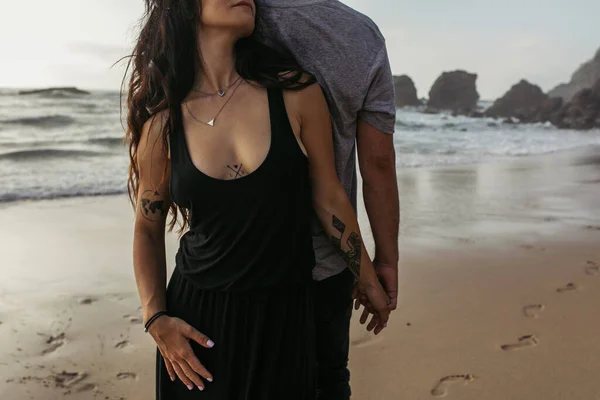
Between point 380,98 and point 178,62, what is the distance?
1.69 ft

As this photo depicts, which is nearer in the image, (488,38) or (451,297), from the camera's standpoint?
(451,297)

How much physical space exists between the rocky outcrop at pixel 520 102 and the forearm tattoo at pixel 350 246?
25465mm

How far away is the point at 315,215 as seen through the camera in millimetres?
1553

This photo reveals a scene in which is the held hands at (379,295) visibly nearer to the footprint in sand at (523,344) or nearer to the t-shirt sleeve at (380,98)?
the t-shirt sleeve at (380,98)

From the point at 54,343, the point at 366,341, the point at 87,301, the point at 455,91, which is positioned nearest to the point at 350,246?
the point at 366,341

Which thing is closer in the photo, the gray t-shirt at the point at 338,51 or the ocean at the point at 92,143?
the gray t-shirt at the point at 338,51

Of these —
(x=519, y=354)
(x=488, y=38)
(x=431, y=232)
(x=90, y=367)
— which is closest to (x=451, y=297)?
(x=519, y=354)

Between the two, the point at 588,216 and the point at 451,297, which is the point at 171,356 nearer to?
the point at 451,297

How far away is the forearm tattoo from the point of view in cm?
153

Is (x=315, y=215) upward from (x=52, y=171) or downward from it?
upward

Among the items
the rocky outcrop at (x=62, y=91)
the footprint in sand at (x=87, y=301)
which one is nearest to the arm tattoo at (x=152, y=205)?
the footprint in sand at (x=87, y=301)

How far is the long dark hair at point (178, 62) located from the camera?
144 cm

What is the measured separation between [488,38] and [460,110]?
4175 millimetres

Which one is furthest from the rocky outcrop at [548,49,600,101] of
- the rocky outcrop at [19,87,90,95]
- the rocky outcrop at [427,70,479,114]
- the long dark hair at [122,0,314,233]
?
the long dark hair at [122,0,314,233]
